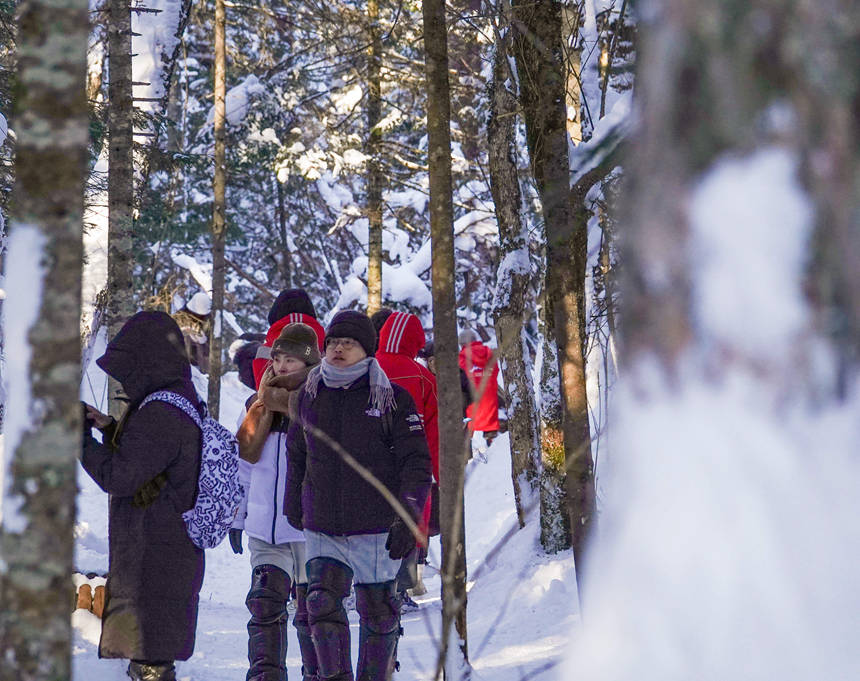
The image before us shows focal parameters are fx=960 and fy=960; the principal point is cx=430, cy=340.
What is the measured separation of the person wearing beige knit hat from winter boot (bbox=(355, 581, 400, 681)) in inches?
15.3

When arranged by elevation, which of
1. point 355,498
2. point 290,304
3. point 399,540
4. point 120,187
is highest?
point 120,187

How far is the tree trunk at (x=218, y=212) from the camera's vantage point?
15.7 metres

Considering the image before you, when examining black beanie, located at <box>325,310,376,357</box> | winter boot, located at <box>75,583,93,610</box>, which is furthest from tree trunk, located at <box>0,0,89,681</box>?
winter boot, located at <box>75,583,93,610</box>

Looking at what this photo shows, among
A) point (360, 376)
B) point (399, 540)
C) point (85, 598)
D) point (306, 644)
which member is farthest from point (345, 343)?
point (85, 598)

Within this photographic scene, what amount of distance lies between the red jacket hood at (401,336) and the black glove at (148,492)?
2619 millimetres

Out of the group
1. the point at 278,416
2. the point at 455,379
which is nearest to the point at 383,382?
the point at 455,379

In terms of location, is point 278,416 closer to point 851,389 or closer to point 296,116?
point 851,389

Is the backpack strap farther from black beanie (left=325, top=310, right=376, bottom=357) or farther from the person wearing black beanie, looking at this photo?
black beanie (left=325, top=310, right=376, bottom=357)

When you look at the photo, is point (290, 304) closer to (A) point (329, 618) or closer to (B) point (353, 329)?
(B) point (353, 329)

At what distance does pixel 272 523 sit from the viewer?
5.11m

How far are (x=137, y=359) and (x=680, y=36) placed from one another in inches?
145

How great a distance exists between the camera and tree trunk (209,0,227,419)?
15.7m

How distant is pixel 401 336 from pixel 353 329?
5.69 feet

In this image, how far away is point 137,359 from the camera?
4.32 metres
